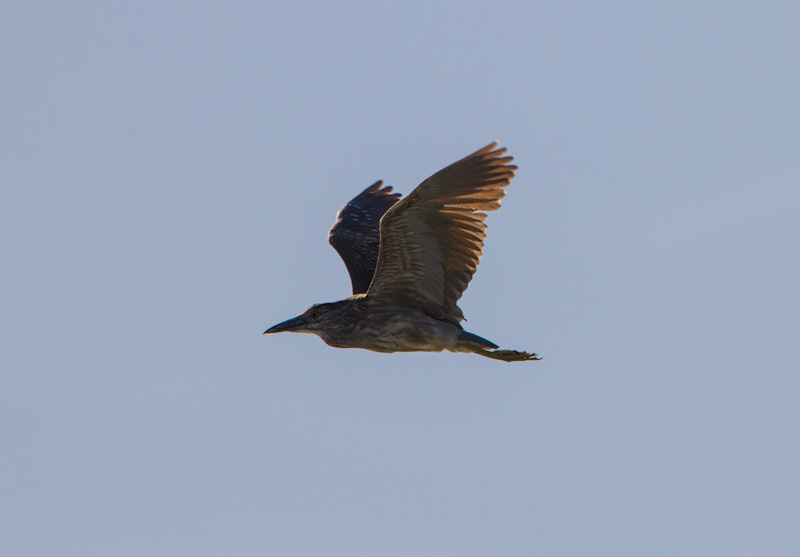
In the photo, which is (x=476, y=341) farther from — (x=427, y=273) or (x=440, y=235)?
(x=440, y=235)

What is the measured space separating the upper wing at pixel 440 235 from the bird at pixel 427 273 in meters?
0.01

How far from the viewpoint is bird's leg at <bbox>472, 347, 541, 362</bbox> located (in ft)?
41.3

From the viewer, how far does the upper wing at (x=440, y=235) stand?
1185 centimetres

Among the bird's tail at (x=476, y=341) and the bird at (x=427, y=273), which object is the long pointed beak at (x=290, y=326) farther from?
the bird's tail at (x=476, y=341)

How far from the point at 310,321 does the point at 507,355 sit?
8.08ft

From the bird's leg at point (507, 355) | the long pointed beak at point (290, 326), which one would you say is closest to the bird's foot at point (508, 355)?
the bird's leg at point (507, 355)

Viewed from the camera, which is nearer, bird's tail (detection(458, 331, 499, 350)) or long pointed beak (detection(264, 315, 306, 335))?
bird's tail (detection(458, 331, 499, 350))

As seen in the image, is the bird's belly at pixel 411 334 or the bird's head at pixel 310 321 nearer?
the bird's belly at pixel 411 334

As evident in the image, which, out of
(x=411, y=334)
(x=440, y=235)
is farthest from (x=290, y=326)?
(x=440, y=235)

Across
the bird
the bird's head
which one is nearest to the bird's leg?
the bird

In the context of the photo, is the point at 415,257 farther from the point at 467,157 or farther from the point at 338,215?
the point at 338,215

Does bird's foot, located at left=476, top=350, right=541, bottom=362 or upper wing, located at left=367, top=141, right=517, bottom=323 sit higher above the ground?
upper wing, located at left=367, top=141, right=517, bottom=323

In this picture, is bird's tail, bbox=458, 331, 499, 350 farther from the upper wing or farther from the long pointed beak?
the long pointed beak

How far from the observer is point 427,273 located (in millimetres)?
12453
